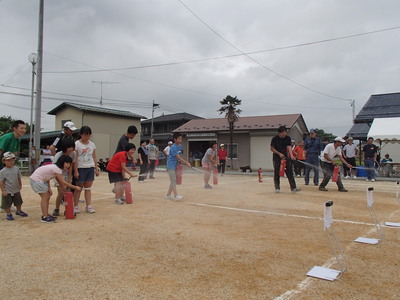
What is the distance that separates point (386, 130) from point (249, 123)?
1302 cm

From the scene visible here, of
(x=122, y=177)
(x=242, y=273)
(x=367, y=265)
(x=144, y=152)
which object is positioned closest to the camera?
(x=242, y=273)

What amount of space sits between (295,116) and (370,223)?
22588 mm

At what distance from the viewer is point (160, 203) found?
22.4ft

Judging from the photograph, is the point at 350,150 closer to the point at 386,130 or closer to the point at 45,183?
the point at 386,130

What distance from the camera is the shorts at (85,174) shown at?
5.68 metres

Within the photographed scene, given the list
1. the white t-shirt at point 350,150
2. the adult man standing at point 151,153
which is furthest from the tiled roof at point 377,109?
the adult man standing at point 151,153

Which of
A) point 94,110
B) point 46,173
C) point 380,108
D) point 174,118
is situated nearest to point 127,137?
point 46,173

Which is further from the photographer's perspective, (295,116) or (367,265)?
(295,116)

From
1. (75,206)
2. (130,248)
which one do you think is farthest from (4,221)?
(130,248)

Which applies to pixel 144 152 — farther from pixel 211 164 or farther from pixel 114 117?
pixel 114 117

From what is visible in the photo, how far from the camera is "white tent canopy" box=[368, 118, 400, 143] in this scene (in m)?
14.0

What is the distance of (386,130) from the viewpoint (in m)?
14.5

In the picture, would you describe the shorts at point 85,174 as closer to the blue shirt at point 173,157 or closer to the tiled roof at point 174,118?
the blue shirt at point 173,157

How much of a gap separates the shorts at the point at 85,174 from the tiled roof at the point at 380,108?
17356 mm
